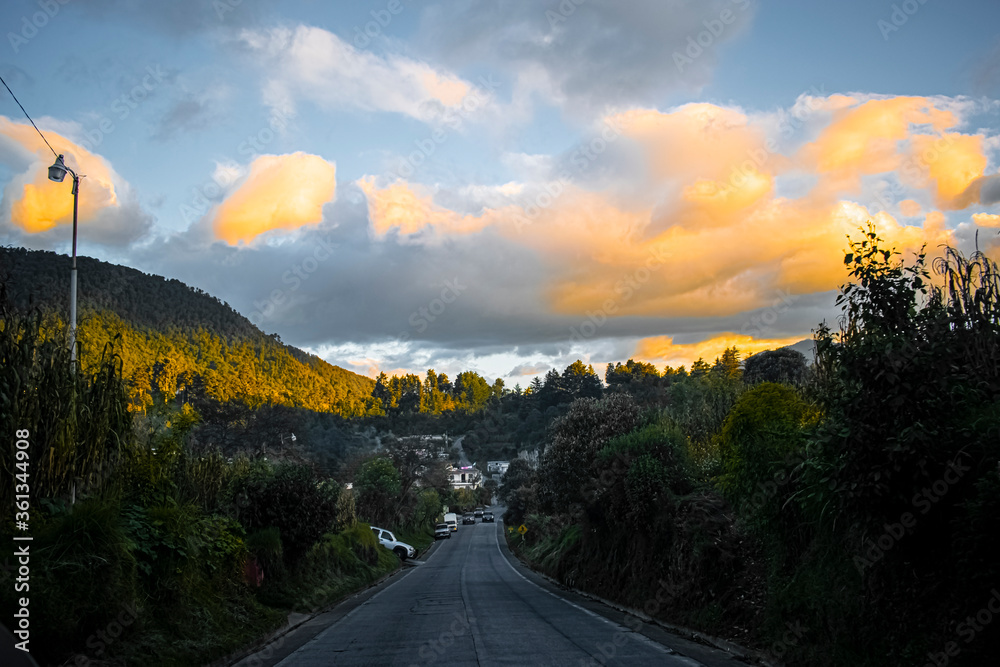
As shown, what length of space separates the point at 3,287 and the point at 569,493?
2048cm

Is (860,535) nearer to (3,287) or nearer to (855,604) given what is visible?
(855,604)

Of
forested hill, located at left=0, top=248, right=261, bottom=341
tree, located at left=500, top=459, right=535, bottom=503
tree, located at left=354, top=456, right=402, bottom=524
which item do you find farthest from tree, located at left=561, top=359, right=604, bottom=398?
tree, located at left=354, top=456, right=402, bottom=524

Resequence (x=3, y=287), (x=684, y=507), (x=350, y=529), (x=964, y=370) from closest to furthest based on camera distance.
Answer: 1. (x=964, y=370)
2. (x=3, y=287)
3. (x=684, y=507)
4. (x=350, y=529)

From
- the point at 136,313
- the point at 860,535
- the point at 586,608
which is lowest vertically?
the point at 586,608

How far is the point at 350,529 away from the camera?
32375 mm

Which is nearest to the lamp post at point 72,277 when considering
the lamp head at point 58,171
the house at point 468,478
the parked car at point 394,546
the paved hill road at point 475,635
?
the lamp head at point 58,171

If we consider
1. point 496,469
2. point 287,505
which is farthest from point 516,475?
point 287,505

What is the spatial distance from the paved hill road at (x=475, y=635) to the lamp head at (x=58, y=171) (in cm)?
906

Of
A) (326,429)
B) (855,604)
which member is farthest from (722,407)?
(326,429)

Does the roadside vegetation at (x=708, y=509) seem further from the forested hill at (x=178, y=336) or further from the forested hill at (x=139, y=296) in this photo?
the forested hill at (x=139, y=296)

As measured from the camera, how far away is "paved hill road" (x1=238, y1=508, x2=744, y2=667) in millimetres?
11930

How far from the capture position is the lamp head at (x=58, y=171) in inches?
487

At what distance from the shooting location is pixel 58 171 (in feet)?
40.9

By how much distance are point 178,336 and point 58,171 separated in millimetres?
98399
